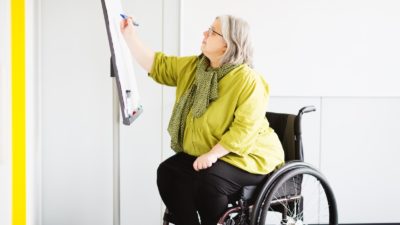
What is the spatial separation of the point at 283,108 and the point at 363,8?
74cm

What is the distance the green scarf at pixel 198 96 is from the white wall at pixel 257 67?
611 mm

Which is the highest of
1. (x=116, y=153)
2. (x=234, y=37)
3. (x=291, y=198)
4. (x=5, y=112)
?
(x=234, y=37)

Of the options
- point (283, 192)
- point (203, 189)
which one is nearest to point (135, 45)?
point (203, 189)

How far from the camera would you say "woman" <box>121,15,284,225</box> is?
168 cm

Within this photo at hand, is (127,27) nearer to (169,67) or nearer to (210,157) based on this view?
(169,67)

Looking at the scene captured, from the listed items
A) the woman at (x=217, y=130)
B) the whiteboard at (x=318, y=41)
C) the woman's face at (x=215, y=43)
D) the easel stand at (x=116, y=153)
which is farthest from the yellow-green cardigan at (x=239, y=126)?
the whiteboard at (x=318, y=41)

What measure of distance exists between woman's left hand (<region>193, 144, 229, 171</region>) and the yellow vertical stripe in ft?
2.35

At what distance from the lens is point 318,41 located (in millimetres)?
2598

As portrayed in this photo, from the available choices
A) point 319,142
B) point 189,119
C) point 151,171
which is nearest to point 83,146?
point 151,171

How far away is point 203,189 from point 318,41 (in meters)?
1.34

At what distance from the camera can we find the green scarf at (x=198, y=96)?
1759 millimetres

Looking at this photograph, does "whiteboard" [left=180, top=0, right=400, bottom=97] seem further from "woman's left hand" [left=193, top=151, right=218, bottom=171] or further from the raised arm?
"woman's left hand" [left=193, top=151, right=218, bottom=171]

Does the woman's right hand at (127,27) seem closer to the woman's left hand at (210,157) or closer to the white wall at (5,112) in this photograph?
the white wall at (5,112)

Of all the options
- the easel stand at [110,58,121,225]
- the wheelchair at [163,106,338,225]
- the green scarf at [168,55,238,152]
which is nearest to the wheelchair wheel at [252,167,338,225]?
the wheelchair at [163,106,338,225]
